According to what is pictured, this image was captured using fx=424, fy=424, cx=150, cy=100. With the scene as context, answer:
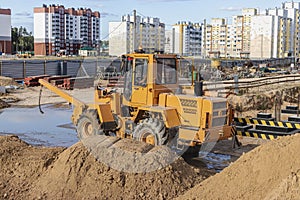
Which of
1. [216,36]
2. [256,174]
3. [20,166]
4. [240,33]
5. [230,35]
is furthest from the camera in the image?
[216,36]

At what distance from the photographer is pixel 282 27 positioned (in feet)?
264

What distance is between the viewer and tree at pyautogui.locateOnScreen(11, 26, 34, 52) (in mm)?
83812

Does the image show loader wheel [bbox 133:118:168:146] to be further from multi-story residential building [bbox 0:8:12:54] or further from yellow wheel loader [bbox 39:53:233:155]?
multi-story residential building [bbox 0:8:12:54]

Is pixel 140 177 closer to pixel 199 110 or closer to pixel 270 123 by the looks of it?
pixel 199 110

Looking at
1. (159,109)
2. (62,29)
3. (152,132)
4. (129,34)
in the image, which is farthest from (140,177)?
(62,29)

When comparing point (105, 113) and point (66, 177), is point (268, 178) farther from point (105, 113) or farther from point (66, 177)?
point (105, 113)

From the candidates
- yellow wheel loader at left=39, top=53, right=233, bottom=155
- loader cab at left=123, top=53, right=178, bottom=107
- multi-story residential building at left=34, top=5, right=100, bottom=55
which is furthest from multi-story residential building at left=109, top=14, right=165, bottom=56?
loader cab at left=123, top=53, right=178, bottom=107

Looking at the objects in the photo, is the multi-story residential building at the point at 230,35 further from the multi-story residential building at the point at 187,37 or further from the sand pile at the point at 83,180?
the sand pile at the point at 83,180

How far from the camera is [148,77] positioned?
9.81 m

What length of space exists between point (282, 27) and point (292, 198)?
81.2 m

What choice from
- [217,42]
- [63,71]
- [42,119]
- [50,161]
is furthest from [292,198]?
[217,42]

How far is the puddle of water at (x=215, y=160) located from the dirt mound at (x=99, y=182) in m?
2.36

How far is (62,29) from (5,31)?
23.4 meters

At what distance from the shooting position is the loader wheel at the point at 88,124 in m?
10.7
